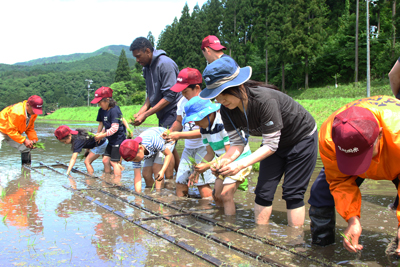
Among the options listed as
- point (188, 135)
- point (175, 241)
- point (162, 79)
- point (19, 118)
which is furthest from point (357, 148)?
point (19, 118)

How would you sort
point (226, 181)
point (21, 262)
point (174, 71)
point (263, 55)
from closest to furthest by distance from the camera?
1. point (21, 262)
2. point (226, 181)
3. point (174, 71)
4. point (263, 55)

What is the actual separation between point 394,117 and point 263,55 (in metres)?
49.1

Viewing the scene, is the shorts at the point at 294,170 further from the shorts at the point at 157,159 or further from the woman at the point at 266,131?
the shorts at the point at 157,159

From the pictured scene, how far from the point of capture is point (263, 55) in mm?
49469

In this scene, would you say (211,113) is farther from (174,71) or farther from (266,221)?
(174,71)

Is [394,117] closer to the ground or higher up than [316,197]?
higher up

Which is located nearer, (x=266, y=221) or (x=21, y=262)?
(x=21, y=262)

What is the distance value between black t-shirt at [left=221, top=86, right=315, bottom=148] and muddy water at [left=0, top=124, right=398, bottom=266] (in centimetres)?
104

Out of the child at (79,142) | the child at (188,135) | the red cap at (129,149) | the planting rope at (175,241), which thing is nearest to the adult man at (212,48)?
the child at (188,135)

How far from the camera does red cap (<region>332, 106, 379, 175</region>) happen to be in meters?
2.06

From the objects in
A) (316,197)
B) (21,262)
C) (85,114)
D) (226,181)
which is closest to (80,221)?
(21,262)

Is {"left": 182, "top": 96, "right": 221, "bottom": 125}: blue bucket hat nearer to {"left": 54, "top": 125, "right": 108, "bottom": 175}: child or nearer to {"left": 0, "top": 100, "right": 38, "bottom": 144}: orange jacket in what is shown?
{"left": 54, "top": 125, "right": 108, "bottom": 175}: child

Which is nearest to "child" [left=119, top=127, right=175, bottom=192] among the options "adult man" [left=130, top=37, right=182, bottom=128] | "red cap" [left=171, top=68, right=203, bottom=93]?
"adult man" [left=130, top=37, right=182, bottom=128]

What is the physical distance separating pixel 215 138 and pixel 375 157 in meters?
2.52
